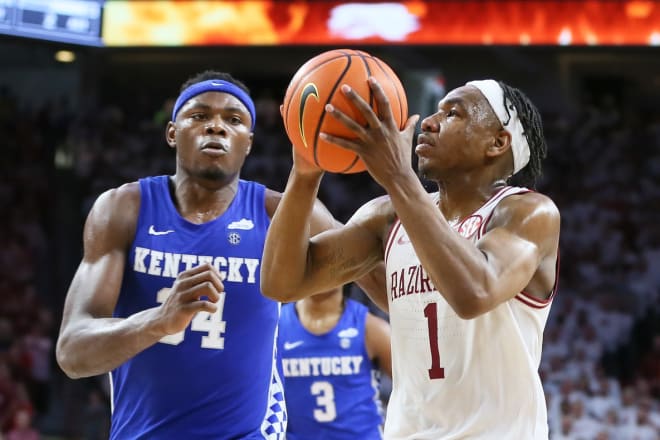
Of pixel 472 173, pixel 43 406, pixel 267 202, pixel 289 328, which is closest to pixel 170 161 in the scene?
pixel 43 406

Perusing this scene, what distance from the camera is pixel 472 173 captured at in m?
3.44

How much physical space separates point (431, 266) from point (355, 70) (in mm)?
667

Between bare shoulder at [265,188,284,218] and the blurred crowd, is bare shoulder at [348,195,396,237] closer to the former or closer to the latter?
bare shoulder at [265,188,284,218]

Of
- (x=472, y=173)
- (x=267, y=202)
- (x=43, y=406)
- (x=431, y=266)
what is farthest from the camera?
(x=43, y=406)

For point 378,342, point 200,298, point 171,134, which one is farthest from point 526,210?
point 378,342

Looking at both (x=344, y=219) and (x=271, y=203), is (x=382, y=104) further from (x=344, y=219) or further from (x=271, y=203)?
(x=344, y=219)

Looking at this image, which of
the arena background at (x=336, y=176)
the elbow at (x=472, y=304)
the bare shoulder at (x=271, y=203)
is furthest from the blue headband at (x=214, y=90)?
the arena background at (x=336, y=176)

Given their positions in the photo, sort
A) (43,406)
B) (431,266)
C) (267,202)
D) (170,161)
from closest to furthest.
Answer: (431,266)
(267,202)
(43,406)
(170,161)

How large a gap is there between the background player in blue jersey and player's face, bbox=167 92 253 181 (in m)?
2.00

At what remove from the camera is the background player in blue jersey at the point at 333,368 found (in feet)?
19.9

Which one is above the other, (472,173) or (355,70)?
(355,70)

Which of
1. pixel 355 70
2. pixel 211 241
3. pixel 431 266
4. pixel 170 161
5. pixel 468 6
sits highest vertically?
pixel 468 6

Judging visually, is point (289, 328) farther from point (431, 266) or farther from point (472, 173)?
point (431, 266)

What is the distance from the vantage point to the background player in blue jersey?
606 centimetres
